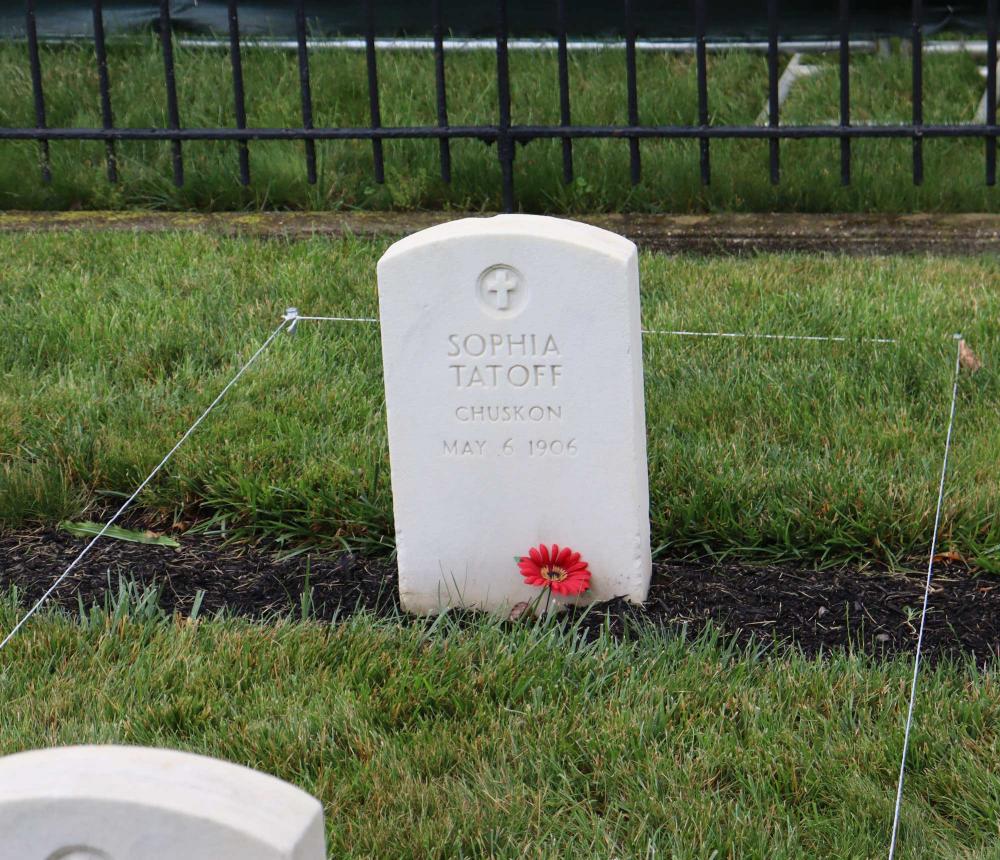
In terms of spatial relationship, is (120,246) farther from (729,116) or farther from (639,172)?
(729,116)

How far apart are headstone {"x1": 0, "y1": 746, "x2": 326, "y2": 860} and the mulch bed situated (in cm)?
158

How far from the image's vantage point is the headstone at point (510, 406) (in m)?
2.97

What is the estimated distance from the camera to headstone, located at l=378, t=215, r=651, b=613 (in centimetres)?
297

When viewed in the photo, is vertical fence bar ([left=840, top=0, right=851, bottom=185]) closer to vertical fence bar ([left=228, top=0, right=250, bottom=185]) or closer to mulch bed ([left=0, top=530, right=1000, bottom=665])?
vertical fence bar ([left=228, top=0, right=250, bottom=185])

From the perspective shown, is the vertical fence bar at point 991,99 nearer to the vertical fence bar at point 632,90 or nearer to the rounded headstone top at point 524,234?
the vertical fence bar at point 632,90

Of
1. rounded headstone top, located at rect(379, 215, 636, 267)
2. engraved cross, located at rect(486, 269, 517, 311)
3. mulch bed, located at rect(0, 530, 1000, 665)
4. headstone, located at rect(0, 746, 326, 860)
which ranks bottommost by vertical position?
mulch bed, located at rect(0, 530, 1000, 665)

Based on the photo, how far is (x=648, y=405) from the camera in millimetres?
3951

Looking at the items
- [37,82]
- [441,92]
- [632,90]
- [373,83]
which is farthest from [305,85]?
[632,90]

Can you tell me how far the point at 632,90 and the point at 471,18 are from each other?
6.51ft

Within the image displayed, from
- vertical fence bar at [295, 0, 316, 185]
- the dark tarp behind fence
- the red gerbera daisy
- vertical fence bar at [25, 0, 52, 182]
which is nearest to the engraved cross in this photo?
the red gerbera daisy

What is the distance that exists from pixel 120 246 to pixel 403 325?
273cm

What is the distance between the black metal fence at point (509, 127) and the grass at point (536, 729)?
126 inches

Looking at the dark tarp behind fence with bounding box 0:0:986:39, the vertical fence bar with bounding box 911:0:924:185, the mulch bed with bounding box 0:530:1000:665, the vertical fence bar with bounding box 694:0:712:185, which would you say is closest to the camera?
the mulch bed with bounding box 0:530:1000:665

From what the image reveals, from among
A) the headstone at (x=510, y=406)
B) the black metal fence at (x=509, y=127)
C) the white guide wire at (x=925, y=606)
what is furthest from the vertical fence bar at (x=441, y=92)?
the headstone at (x=510, y=406)
